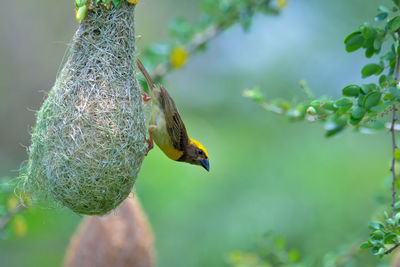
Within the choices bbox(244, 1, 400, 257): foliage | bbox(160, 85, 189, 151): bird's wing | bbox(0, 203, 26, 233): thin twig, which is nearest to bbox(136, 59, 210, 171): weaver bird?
bbox(160, 85, 189, 151): bird's wing

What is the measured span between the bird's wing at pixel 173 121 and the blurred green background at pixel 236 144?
2.54 metres

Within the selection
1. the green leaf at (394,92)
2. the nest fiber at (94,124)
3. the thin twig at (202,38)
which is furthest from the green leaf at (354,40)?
the thin twig at (202,38)

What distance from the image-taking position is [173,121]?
3117mm

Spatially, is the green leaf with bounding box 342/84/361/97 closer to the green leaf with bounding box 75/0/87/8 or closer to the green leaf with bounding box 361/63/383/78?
the green leaf with bounding box 361/63/383/78

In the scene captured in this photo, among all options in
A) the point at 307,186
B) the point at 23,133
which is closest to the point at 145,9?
the point at 23,133

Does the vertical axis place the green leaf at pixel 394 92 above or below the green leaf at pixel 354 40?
below

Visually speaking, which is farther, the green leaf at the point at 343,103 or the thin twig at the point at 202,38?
the thin twig at the point at 202,38

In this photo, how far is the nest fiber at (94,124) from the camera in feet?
7.18

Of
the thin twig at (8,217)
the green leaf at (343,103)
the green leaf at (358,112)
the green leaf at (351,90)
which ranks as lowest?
the thin twig at (8,217)

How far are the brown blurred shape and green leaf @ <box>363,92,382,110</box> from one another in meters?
1.85

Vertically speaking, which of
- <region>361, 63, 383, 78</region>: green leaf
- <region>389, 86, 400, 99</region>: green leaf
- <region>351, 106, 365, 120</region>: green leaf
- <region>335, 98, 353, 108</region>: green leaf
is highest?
<region>361, 63, 383, 78</region>: green leaf

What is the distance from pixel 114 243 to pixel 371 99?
203 cm

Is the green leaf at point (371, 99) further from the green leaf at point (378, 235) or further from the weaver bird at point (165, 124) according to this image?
the weaver bird at point (165, 124)

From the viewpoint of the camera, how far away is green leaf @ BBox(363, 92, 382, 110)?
183 cm
